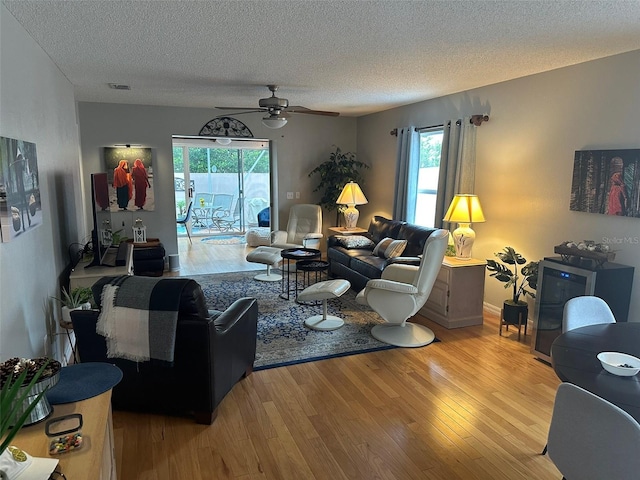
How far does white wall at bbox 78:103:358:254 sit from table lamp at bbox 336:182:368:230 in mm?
971

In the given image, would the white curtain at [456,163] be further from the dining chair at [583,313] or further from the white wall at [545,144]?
the dining chair at [583,313]

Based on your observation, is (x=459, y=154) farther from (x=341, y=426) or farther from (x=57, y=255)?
(x=57, y=255)

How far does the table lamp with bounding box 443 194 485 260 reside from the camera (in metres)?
4.38

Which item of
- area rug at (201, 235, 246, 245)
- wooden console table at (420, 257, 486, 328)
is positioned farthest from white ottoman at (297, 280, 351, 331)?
area rug at (201, 235, 246, 245)

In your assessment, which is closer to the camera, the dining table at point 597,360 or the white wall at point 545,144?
the dining table at point 597,360

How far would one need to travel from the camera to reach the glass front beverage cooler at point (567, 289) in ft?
10.6

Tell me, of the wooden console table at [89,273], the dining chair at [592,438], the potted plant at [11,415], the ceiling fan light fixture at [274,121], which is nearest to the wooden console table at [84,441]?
the potted plant at [11,415]

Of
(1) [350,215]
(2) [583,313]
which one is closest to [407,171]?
(1) [350,215]

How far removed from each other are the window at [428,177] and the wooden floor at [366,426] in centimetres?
272

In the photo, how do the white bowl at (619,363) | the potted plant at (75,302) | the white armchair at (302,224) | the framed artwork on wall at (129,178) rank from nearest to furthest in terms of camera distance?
the white bowl at (619,363) < the potted plant at (75,302) < the framed artwork on wall at (129,178) < the white armchair at (302,224)

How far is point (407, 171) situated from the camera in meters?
5.98

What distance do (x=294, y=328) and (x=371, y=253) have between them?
1.80m

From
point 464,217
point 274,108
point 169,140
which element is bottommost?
point 464,217

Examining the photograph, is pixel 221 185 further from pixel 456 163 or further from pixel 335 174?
pixel 456 163
